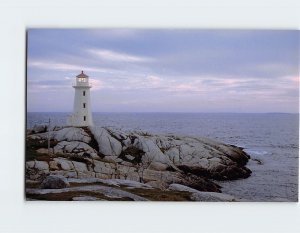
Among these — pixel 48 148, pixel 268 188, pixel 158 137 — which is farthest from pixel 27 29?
pixel 268 188

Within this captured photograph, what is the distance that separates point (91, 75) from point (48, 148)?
521 mm

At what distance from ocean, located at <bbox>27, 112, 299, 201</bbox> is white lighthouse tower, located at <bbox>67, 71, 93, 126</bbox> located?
5cm

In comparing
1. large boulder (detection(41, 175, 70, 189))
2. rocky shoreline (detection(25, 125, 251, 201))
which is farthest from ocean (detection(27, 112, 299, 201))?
large boulder (detection(41, 175, 70, 189))

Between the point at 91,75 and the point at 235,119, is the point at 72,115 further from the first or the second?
the point at 235,119

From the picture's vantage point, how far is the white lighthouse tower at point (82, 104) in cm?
421

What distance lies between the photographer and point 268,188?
4.25 m

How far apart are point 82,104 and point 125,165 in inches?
18.2

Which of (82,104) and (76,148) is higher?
(82,104)

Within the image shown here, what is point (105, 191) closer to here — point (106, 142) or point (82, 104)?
point (106, 142)

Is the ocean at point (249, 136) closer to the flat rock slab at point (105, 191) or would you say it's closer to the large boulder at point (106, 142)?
the large boulder at point (106, 142)

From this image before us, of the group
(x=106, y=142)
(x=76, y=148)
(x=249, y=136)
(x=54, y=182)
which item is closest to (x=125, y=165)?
(x=106, y=142)

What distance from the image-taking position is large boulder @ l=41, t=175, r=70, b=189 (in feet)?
13.8

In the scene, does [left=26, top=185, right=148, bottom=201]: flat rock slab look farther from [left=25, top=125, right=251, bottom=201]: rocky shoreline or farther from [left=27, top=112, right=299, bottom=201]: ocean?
[left=27, top=112, right=299, bottom=201]: ocean

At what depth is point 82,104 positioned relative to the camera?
4.23 metres
